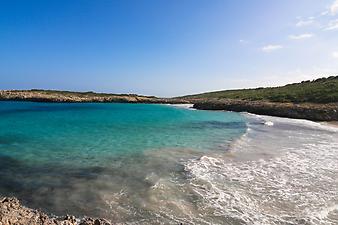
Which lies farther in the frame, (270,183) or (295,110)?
(295,110)

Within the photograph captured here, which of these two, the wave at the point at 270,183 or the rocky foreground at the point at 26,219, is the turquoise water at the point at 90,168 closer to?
the rocky foreground at the point at 26,219

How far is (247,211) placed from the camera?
10.0 metres

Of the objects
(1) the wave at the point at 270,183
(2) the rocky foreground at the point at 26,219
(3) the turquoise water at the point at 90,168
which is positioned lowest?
(1) the wave at the point at 270,183

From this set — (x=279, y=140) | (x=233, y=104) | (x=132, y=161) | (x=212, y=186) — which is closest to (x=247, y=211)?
(x=212, y=186)

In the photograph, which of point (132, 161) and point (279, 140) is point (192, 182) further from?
point (279, 140)

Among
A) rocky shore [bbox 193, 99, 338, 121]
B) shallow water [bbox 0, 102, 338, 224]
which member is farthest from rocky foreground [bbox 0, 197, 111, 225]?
rocky shore [bbox 193, 99, 338, 121]

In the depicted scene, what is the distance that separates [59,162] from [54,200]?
18.4ft

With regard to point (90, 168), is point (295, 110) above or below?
above

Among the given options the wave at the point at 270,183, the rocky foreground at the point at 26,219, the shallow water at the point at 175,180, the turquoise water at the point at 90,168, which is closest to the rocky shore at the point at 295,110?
the shallow water at the point at 175,180

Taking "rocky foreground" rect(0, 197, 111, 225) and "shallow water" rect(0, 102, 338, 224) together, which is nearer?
"rocky foreground" rect(0, 197, 111, 225)

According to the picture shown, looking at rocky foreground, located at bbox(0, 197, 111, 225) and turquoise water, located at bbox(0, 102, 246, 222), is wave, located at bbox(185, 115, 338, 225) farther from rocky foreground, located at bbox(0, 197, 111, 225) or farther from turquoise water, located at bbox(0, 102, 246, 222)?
rocky foreground, located at bbox(0, 197, 111, 225)

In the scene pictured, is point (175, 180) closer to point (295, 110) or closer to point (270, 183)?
point (270, 183)

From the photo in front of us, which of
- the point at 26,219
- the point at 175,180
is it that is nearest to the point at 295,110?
the point at 175,180

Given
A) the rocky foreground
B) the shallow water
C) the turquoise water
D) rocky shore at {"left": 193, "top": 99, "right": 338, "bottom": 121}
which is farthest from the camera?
rocky shore at {"left": 193, "top": 99, "right": 338, "bottom": 121}
